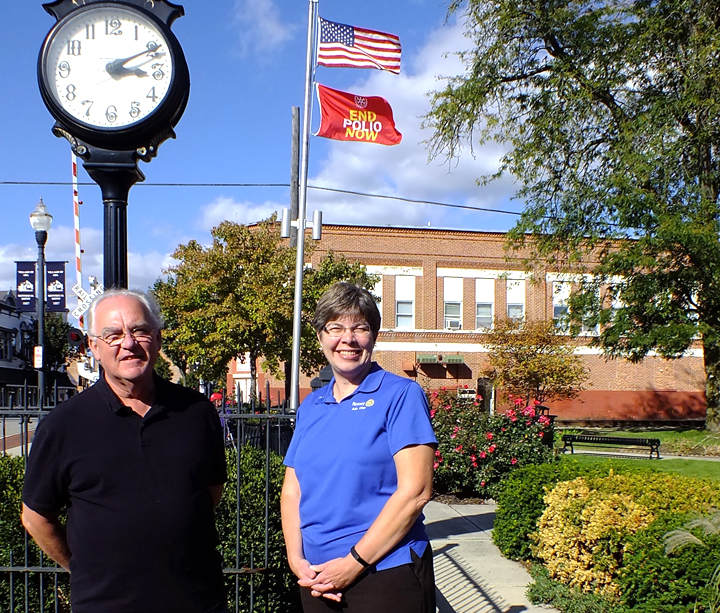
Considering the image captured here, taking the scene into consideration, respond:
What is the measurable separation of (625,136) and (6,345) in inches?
2112

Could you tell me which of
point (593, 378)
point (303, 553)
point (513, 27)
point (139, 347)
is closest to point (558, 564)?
point (303, 553)

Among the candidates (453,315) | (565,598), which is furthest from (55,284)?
(453,315)

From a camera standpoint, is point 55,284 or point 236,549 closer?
point 236,549

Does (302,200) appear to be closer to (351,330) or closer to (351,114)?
(351,114)

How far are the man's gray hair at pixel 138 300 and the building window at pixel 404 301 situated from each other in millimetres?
30951

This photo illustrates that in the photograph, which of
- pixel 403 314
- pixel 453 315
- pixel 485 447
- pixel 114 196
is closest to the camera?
pixel 114 196

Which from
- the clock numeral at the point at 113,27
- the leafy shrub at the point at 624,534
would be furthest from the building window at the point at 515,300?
the clock numeral at the point at 113,27

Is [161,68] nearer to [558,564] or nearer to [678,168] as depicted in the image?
[558,564]

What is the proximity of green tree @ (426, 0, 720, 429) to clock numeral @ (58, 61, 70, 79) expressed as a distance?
1546cm

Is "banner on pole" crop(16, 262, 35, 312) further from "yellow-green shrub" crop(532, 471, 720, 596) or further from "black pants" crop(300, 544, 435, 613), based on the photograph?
"black pants" crop(300, 544, 435, 613)

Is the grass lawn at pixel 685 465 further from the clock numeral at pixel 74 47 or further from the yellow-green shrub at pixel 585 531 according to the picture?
the clock numeral at pixel 74 47

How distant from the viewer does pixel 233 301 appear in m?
19.0

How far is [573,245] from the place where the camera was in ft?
62.5

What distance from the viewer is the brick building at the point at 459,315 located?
33.0 m
